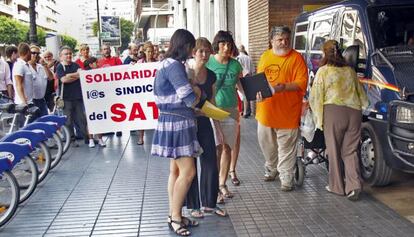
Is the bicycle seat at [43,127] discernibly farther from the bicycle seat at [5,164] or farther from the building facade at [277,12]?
the building facade at [277,12]

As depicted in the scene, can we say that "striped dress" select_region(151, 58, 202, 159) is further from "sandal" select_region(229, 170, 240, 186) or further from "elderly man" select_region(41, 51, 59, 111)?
"elderly man" select_region(41, 51, 59, 111)

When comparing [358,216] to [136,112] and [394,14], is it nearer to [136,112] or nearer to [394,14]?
[394,14]

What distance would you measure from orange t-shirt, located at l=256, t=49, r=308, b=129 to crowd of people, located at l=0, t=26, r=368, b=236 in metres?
0.01

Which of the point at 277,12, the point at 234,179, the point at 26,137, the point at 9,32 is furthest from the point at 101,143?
the point at 9,32

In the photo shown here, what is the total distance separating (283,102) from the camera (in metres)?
6.17

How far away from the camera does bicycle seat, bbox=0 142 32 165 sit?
559 centimetres

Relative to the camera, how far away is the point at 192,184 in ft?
17.4

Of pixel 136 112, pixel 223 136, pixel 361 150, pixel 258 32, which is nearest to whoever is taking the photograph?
pixel 223 136

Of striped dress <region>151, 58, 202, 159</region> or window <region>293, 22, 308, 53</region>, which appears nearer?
striped dress <region>151, 58, 202, 159</region>

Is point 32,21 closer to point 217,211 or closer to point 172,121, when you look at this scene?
point 217,211

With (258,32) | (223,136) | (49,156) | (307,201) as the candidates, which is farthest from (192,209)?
(258,32)

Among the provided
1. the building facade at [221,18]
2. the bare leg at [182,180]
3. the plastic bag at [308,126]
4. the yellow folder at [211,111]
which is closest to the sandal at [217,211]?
the bare leg at [182,180]

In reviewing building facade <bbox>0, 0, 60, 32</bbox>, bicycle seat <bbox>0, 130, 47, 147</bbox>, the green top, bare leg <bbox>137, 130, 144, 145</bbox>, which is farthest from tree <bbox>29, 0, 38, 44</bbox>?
building facade <bbox>0, 0, 60, 32</bbox>

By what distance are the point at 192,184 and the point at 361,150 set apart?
8.27ft
